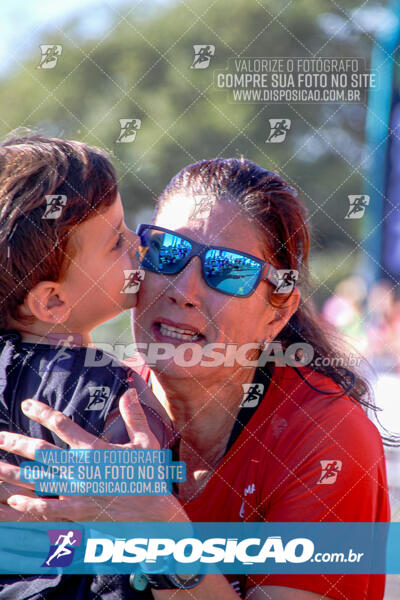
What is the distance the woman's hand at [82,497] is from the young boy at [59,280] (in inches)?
2.8

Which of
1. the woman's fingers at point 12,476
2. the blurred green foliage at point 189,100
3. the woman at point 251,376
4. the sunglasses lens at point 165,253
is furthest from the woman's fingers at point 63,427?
the blurred green foliage at point 189,100

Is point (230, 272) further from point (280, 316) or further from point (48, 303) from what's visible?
point (48, 303)

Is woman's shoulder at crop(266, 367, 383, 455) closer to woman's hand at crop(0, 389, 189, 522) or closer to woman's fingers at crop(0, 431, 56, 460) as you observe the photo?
woman's hand at crop(0, 389, 189, 522)

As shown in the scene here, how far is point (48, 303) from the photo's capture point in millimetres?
1865

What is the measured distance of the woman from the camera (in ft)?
5.83

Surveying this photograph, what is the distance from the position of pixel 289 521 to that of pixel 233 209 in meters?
0.93

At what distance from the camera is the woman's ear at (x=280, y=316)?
218 cm

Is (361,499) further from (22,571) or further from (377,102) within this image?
(377,102)

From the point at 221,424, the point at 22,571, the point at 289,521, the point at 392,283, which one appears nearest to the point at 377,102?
the point at 392,283

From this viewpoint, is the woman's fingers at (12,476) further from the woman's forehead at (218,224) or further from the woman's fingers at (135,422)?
the woman's forehead at (218,224)

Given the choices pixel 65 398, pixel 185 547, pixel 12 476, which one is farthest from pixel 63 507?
pixel 185 547

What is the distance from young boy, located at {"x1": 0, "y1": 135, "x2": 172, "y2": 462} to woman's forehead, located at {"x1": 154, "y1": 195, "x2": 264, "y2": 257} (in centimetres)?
22

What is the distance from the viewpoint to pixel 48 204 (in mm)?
1766

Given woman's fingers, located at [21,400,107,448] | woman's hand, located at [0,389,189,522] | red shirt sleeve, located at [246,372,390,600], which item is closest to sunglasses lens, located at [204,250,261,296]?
red shirt sleeve, located at [246,372,390,600]
